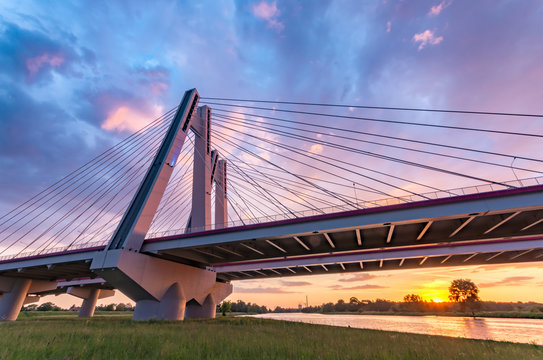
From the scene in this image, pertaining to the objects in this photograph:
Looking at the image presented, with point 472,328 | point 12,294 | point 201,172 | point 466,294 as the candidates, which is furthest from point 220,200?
point 466,294

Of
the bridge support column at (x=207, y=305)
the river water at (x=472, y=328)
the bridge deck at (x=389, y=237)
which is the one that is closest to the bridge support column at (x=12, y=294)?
the bridge deck at (x=389, y=237)

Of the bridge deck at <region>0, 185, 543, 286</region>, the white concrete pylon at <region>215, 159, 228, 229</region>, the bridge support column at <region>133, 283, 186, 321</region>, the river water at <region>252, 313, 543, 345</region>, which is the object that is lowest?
the river water at <region>252, 313, 543, 345</region>

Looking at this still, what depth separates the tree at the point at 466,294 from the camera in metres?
68.8

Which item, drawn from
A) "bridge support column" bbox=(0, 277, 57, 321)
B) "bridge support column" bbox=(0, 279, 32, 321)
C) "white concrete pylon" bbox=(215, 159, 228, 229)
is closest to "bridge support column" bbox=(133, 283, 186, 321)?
"white concrete pylon" bbox=(215, 159, 228, 229)

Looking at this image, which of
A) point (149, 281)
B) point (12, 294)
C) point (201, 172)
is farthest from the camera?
point (12, 294)

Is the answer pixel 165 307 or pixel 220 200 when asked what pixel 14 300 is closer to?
pixel 165 307

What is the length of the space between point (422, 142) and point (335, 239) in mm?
11446

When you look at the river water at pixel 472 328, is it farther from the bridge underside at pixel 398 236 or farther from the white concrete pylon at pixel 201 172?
the white concrete pylon at pixel 201 172

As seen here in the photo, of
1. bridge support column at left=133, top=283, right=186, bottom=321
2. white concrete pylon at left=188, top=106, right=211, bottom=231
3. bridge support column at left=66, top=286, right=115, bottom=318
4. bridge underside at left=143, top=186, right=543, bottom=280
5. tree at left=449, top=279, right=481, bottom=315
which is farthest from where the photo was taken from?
tree at left=449, top=279, right=481, bottom=315

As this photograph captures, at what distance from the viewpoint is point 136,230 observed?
77.4 feet

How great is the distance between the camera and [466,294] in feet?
228

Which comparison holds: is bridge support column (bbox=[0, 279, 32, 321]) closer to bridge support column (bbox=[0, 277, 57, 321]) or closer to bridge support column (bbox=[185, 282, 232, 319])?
bridge support column (bbox=[0, 277, 57, 321])

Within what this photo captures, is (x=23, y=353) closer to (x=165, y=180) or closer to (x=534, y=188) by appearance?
(x=165, y=180)

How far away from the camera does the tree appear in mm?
68844
